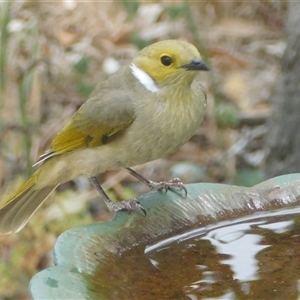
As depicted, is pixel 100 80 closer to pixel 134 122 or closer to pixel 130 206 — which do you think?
pixel 134 122

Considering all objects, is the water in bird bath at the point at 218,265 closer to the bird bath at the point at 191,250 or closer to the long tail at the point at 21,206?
the bird bath at the point at 191,250

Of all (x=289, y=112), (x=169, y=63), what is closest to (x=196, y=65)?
(x=169, y=63)

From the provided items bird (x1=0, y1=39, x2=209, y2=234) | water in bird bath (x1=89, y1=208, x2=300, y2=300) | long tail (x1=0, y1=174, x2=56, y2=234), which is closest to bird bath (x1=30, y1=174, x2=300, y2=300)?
water in bird bath (x1=89, y1=208, x2=300, y2=300)

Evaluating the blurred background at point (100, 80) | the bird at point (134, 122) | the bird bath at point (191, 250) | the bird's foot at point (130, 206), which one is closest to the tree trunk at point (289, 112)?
the blurred background at point (100, 80)

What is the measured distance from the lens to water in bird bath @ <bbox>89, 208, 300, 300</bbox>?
8.09 feet

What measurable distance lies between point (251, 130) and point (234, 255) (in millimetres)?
3893

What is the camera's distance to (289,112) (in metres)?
5.10

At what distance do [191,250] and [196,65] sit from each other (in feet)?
2.89

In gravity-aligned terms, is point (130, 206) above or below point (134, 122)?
below

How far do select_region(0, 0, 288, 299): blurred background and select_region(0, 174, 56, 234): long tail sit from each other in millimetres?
1002

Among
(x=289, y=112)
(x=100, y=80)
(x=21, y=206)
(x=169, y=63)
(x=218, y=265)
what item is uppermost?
(x=100, y=80)

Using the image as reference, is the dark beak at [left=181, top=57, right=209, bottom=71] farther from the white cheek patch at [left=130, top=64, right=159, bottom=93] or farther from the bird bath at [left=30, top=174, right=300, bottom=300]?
the bird bath at [left=30, top=174, right=300, bottom=300]

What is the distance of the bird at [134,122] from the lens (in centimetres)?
342

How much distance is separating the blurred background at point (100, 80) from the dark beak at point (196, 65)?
72.1 inches
